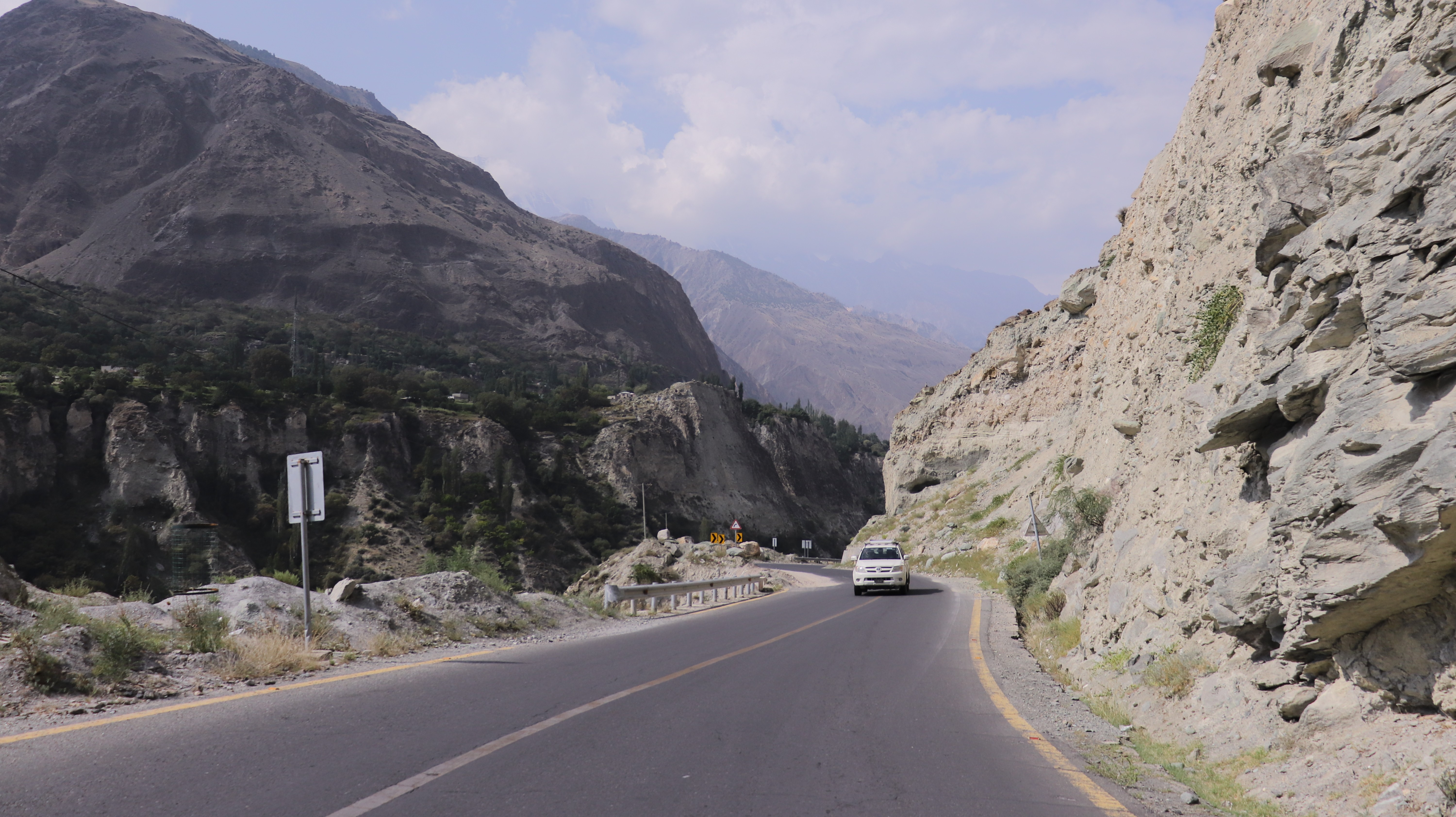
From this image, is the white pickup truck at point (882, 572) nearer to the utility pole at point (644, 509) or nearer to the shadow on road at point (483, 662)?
the shadow on road at point (483, 662)

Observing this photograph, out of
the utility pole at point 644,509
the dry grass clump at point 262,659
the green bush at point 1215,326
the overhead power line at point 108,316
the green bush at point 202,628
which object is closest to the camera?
the dry grass clump at point 262,659

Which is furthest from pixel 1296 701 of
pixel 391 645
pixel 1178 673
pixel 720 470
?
pixel 720 470

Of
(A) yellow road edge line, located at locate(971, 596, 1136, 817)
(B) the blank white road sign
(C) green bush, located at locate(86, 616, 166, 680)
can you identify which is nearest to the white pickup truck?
(A) yellow road edge line, located at locate(971, 596, 1136, 817)

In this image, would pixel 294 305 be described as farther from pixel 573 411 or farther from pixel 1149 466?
pixel 1149 466

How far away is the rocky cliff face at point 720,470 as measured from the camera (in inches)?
3688

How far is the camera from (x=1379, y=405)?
5.24m

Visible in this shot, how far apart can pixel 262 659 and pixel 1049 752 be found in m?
8.14

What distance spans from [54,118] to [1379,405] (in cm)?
23541

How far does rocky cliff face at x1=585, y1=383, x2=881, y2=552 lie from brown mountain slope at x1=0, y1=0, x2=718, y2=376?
68398 millimetres

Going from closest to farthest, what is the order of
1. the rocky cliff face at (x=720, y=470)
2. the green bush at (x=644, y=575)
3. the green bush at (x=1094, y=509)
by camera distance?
the green bush at (x=1094, y=509) < the green bush at (x=644, y=575) < the rocky cliff face at (x=720, y=470)

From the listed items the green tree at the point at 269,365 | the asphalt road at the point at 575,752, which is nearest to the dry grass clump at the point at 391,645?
the asphalt road at the point at 575,752

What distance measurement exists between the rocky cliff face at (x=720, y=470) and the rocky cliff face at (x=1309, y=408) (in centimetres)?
7961

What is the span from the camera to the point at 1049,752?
6254 millimetres

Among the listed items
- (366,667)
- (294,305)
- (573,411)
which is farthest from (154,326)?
(366,667)
